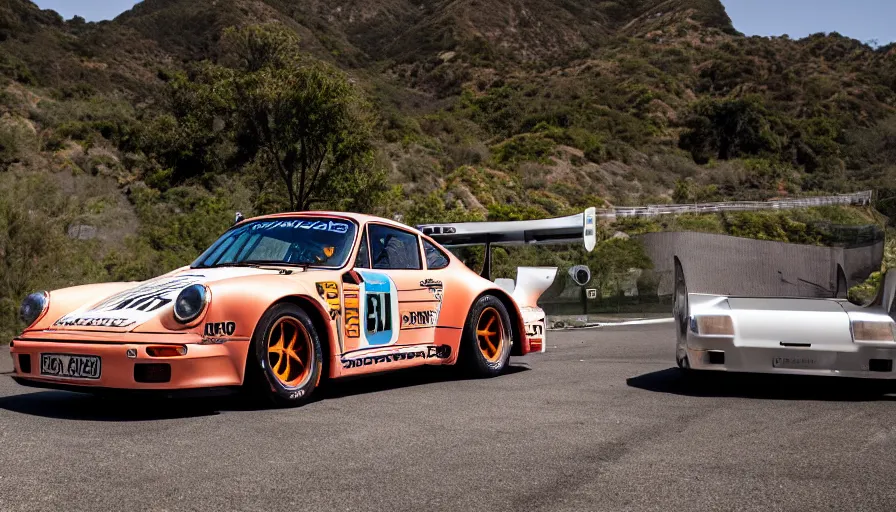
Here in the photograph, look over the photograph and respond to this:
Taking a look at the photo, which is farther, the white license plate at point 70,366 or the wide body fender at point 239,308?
the wide body fender at point 239,308

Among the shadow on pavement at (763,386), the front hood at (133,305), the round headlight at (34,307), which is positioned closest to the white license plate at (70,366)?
the front hood at (133,305)

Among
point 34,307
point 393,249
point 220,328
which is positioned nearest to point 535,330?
point 393,249

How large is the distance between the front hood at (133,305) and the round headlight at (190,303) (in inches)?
4.2

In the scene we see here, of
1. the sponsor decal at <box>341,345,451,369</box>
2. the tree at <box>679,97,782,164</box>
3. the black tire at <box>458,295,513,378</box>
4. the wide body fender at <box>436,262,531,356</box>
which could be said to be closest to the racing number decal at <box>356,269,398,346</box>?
the sponsor decal at <box>341,345,451,369</box>

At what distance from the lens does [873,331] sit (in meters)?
7.18

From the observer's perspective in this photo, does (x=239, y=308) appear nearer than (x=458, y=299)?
Yes

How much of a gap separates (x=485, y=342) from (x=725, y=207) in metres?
49.1

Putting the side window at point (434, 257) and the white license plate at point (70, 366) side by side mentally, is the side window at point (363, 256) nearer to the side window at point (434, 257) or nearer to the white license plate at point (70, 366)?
the side window at point (434, 257)

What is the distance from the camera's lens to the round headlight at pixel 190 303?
19.4ft

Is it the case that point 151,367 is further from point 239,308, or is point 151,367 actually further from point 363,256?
point 363,256

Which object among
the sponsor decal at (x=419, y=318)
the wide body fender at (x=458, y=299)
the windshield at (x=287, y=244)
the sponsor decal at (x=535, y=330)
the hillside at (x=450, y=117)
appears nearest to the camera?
the windshield at (x=287, y=244)

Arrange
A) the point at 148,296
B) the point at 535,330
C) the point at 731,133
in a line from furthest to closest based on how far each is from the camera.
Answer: the point at 731,133, the point at 535,330, the point at 148,296

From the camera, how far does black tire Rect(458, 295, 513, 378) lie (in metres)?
8.55

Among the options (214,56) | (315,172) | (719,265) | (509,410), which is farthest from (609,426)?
(214,56)
